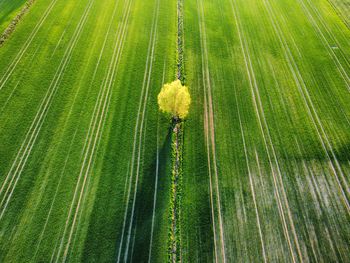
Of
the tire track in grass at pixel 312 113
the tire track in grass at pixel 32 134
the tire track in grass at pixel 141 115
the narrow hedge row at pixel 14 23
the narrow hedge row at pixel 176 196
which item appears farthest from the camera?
the narrow hedge row at pixel 14 23

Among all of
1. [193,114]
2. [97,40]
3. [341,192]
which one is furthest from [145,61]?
[341,192]

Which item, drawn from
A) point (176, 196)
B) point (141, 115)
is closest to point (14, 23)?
point (141, 115)

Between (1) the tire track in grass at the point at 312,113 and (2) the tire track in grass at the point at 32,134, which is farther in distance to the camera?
(1) the tire track in grass at the point at 312,113

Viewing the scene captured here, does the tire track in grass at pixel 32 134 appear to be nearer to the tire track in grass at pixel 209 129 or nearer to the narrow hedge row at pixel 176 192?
the narrow hedge row at pixel 176 192

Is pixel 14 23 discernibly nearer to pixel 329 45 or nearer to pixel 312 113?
pixel 312 113

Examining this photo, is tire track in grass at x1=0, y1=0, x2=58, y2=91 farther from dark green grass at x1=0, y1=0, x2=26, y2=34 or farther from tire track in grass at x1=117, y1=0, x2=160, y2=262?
tire track in grass at x1=117, y1=0, x2=160, y2=262

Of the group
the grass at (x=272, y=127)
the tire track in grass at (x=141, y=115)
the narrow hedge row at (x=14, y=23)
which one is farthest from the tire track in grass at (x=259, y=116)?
the narrow hedge row at (x=14, y=23)

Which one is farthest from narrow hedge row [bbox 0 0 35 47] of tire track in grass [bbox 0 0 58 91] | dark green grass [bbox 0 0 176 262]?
tire track in grass [bbox 0 0 58 91]
